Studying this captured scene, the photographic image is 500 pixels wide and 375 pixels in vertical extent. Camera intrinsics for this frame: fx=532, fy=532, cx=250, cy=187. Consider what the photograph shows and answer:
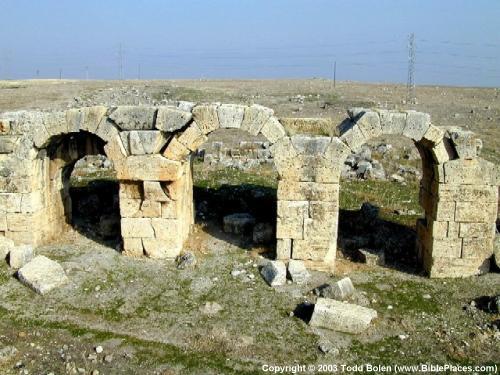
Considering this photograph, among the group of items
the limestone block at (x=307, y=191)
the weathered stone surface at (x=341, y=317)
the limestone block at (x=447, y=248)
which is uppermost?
the limestone block at (x=307, y=191)

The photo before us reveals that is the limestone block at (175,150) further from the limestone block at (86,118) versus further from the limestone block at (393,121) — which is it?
the limestone block at (393,121)

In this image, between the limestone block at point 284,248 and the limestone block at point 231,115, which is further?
the limestone block at point 284,248

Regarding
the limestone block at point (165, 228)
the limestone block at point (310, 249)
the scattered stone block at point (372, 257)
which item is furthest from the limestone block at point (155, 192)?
the scattered stone block at point (372, 257)

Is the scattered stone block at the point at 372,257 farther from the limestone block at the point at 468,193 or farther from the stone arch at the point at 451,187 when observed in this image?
the limestone block at the point at 468,193

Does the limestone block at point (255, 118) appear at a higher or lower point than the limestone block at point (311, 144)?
higher

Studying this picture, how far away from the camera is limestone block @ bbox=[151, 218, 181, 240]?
10.7 meters

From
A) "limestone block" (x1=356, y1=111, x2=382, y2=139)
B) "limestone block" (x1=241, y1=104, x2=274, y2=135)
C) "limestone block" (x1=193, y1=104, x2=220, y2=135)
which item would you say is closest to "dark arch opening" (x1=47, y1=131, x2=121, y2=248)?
"limestone block" (x1=193, y1=104, x2=220, y2=135)

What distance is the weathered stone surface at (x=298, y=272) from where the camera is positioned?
9.86 meters

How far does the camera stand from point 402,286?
9.94 metres

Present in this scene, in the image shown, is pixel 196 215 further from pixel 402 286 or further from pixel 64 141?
pixel 402 286

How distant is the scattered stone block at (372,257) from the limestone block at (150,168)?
13.4ft

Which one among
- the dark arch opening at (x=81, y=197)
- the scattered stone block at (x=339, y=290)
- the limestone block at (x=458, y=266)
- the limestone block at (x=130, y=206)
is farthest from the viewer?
the dark arch opening at (x=81, y=197)

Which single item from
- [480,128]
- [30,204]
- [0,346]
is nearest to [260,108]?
[30,204]

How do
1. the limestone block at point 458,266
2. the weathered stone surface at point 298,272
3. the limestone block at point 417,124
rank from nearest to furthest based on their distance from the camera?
the limestone block at point 417,124 → the weathered stone surface at point 298,272 → the limestone block at point 458,266
